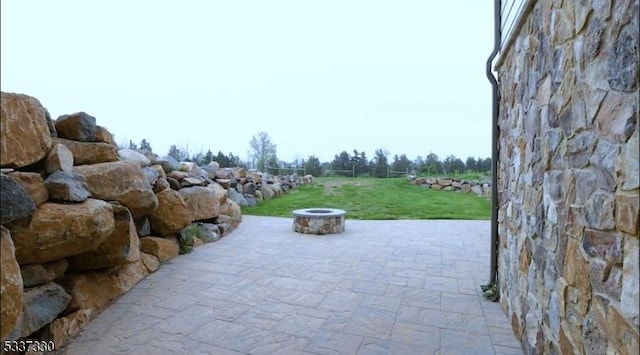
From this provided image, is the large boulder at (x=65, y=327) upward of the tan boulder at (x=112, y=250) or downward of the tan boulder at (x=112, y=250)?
downward

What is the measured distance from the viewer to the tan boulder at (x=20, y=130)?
2039 mm

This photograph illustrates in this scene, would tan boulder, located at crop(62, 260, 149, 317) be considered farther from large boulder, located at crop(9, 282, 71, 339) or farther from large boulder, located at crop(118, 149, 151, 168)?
large boulder, located at crop(118, 149, 151, 168)

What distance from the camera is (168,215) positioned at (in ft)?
15.1

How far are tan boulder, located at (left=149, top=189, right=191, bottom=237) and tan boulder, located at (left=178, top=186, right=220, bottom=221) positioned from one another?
0.77 m

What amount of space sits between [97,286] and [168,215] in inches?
60.6

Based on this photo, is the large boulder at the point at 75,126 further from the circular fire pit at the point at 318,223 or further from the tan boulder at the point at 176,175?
the circular fire pit at the point at 318,223

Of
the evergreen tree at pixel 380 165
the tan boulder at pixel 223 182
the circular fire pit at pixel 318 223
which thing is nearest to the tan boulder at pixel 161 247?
the circular fire pit at pixel 318 223

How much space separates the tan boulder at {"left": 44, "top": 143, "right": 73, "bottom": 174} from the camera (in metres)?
2.67

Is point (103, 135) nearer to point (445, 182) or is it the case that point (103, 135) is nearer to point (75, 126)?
point (75, 126)

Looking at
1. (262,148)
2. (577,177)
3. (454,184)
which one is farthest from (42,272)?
(262,148)

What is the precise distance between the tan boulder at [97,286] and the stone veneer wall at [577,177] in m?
3.42

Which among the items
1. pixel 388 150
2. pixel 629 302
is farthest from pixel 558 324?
pixel 388 150

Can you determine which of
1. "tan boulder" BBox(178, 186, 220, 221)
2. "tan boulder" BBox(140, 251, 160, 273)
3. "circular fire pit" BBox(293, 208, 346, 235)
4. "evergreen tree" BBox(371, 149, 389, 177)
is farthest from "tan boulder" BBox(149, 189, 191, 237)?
"evergreen tree" BBox(371, 149, 389, 177)

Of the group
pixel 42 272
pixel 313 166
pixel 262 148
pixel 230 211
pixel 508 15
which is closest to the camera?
pixel 42 272
